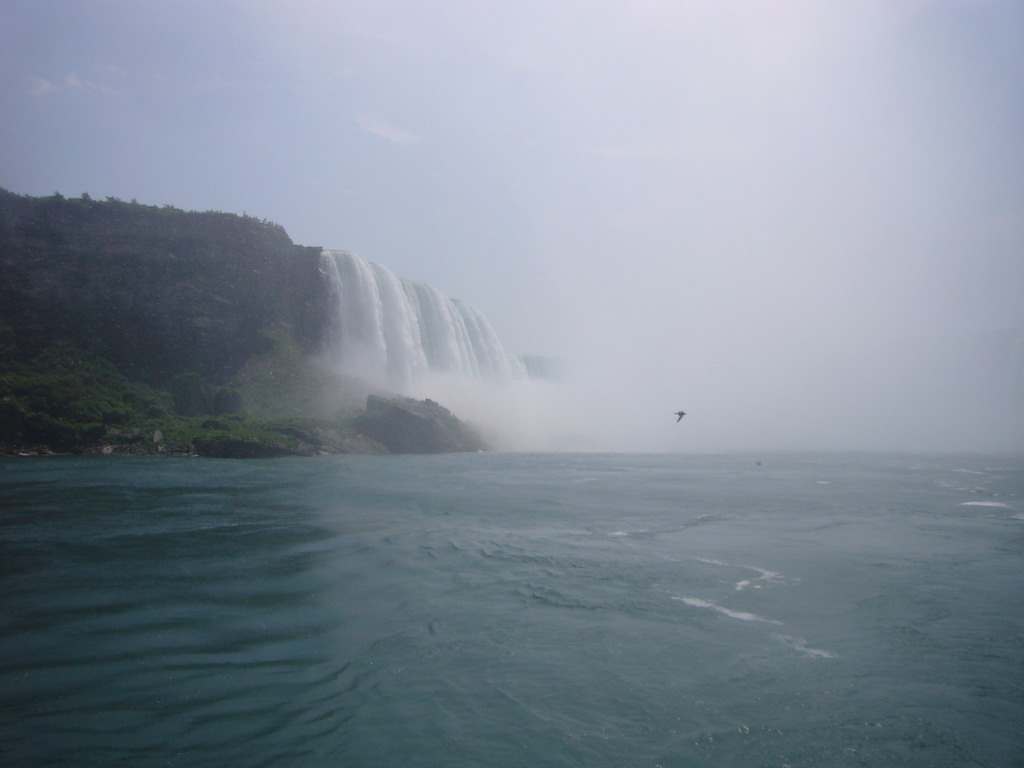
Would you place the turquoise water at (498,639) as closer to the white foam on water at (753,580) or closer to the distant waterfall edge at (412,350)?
the white foam on water at (753,580)

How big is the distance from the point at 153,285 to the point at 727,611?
162ft

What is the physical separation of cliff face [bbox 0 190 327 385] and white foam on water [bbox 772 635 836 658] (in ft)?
147

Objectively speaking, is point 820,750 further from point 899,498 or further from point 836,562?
point 899,498

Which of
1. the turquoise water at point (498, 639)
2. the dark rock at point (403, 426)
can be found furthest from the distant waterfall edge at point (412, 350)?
the turquoise water at point (498, 639)

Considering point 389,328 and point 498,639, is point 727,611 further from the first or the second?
point 389,328

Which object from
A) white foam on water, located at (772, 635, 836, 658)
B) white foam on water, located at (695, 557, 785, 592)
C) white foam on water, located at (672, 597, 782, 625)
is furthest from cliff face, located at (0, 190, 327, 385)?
white foam on water, located at (772, 635, 836, 658)

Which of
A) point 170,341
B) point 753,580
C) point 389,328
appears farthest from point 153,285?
point 753,580

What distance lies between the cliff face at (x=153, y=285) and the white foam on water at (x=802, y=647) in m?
44.9

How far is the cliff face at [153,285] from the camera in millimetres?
42250

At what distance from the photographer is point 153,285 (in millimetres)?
47312

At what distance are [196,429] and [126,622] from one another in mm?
30939

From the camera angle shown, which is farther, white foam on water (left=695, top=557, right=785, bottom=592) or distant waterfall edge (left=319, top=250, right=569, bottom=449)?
distant waterfall edge (left=319, top=250, right=569, bottom=449)

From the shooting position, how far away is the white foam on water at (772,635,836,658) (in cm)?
691

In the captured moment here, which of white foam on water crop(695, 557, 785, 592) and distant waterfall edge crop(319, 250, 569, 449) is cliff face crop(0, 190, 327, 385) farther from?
white foam on water crop(695, 557, 785, 592)
